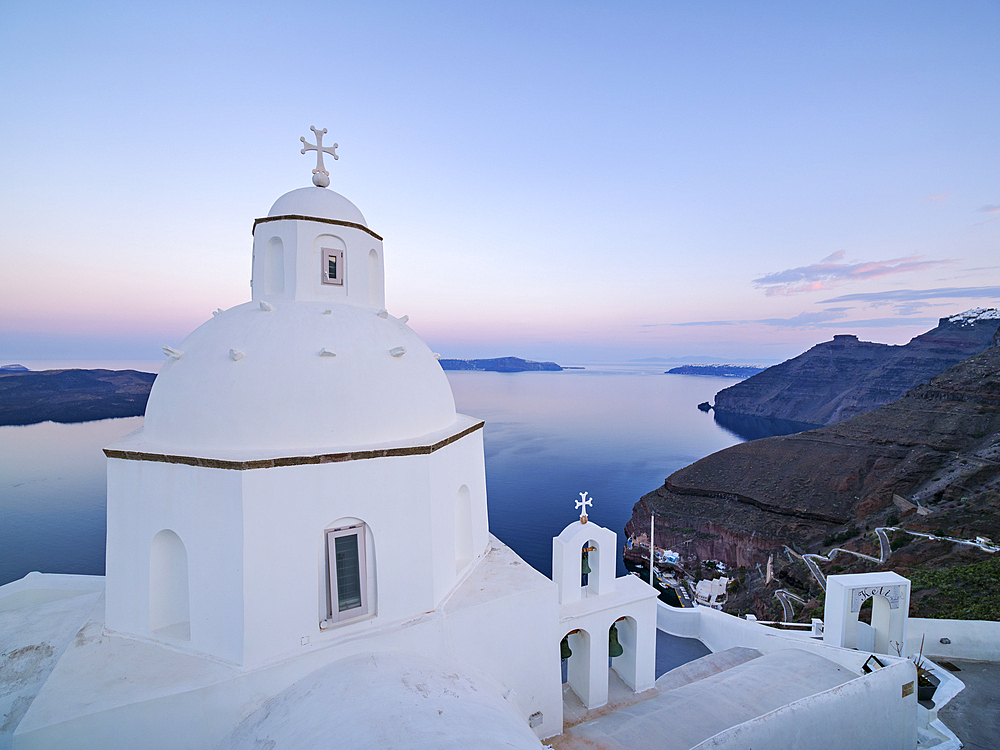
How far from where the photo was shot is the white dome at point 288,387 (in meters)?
5.46

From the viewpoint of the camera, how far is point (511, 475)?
136 ft

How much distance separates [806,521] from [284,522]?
36.3 metres

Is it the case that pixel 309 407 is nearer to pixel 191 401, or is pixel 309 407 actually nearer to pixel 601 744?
pixel 191 401

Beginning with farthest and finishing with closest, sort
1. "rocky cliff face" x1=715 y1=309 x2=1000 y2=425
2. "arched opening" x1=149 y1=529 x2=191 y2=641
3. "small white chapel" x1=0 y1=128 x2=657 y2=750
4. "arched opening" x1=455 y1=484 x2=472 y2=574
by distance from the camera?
1. "rocky cliff face" x1=715 y1=309 x2=1000 y2=425
2. "arched opening" x1=455 y1=484 x2=472 y2=574
3. "arched opening" x1=149 y1=529 x2=191 y2=641
4. "small white chapel" x1=0 y1=128 x2=657 y2=750

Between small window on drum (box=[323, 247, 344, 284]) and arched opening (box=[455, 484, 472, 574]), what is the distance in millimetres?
4030

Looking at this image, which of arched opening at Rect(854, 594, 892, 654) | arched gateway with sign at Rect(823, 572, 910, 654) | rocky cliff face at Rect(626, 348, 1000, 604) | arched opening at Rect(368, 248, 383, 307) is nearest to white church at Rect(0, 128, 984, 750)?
arched opening at Rect(368, 248, 383, 307)

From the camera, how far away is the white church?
4.62m

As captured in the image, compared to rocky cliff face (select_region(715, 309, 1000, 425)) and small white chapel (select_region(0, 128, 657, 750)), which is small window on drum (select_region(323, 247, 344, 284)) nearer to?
small white chapel (select_region(0, 128, 657, 750))

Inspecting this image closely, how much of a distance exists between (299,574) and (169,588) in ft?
6.69

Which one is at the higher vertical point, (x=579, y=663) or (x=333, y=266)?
(x=333, y=266)

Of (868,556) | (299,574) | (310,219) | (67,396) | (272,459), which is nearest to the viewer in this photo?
(272,459)

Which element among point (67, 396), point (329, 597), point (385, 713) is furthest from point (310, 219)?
point (67, 396)

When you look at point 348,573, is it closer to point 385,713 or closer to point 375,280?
point 385,713

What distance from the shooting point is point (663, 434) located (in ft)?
224
